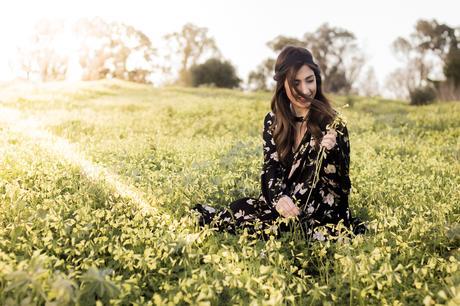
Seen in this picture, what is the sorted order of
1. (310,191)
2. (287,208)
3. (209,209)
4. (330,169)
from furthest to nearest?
(209,209) < (330,169) < (310,191) < (287,208)

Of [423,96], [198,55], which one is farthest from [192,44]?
[423,96]

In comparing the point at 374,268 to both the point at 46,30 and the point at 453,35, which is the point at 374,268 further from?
the point at 46,30

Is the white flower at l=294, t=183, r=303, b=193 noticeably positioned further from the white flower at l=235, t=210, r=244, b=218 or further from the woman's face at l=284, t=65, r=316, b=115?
the woman's face at l=284, t=65, r=316, b=115

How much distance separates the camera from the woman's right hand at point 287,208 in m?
4.57

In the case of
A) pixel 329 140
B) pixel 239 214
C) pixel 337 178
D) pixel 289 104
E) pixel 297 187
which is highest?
pixel 289 104

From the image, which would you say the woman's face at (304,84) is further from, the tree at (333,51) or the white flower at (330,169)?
the tree at (333,51)

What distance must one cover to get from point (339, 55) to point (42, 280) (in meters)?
61.2

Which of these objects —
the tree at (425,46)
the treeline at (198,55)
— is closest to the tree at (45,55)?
the treeline at (198,55)

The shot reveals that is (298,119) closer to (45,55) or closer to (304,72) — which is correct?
(304,72)

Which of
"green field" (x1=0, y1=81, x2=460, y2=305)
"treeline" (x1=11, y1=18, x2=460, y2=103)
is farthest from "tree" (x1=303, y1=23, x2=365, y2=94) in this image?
"green field" (x1=0, y1=81, x2=460, y2=305)

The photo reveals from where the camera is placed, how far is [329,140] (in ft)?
15.3

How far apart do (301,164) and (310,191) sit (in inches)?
17.9

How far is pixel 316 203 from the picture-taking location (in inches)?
195

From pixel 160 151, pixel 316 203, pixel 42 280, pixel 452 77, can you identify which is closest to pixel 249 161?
pixel 160 151
